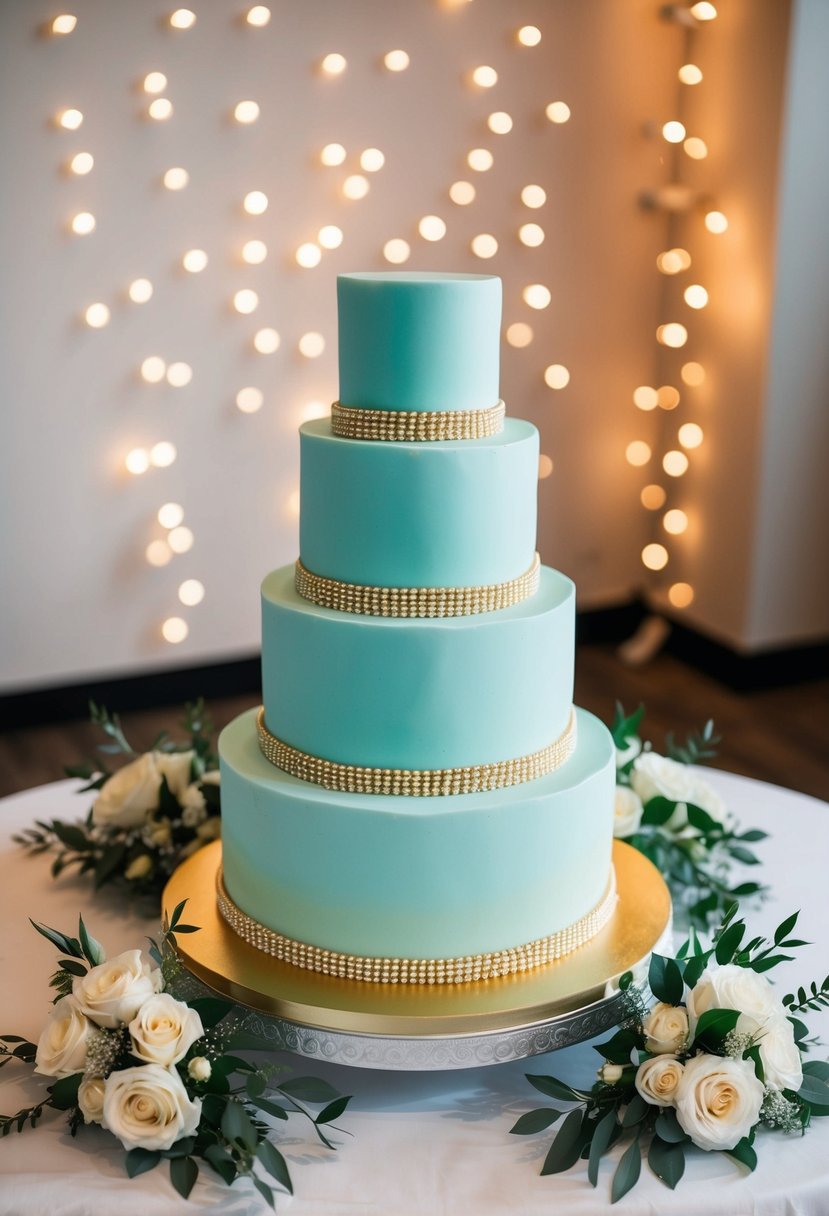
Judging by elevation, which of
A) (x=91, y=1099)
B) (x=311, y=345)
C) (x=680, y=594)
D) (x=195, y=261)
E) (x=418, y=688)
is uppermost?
(x=195, y=261)

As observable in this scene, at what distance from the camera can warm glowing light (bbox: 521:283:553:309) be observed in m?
3.82

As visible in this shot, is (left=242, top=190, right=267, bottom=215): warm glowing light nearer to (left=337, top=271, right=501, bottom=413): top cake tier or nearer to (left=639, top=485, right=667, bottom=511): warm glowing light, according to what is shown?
(left=639, top=485, right=667, bottom=511): warm glowing light

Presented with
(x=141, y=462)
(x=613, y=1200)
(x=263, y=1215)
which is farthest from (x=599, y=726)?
(x=141, y=462)

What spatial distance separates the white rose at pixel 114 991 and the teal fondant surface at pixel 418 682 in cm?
33

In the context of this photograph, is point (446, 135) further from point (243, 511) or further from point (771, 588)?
point (771, 588)

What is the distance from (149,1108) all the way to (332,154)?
278cm

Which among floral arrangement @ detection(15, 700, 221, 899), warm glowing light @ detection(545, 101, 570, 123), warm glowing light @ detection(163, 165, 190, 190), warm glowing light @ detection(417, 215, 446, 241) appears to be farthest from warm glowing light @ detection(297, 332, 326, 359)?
floral arrangement @ detection(15, 700, 221, 899)

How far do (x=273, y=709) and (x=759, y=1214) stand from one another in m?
0.78

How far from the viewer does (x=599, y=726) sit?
1714 millimetres

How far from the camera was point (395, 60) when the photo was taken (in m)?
3.43

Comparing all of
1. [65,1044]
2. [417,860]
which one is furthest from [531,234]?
[65,1044]

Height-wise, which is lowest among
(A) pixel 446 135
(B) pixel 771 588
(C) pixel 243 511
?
(B) pixel 771 588

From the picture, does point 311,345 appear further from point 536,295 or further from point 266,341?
point 536,295

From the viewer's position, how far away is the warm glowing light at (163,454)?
349 cm
